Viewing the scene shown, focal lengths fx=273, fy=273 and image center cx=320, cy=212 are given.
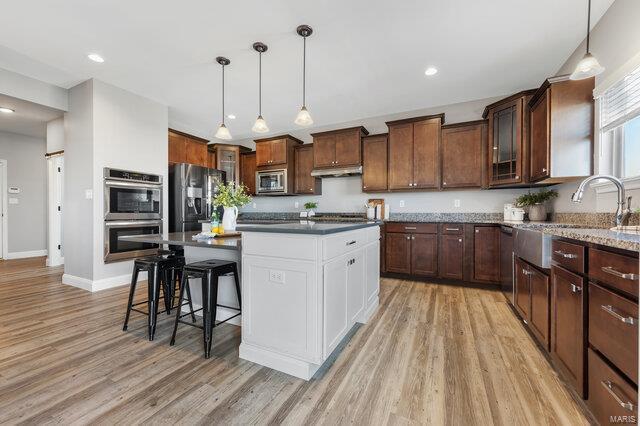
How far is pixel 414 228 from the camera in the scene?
3.91 meters

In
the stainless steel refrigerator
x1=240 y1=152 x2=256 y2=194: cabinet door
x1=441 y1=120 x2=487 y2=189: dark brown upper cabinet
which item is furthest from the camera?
x1=240 y1=152 x2=256 y2=194: cabinet door

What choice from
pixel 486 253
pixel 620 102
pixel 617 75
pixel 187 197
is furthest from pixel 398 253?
pixel 187 197

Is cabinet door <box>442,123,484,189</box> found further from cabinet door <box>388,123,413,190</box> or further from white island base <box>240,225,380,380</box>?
white island base <box>240,225,380,380</box>

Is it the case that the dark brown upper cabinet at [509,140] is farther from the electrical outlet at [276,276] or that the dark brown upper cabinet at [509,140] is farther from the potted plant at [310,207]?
the electrical outlet at [276,276]

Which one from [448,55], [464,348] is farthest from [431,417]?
[448,55]

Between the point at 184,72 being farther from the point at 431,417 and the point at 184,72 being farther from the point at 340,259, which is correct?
the point at 431,417

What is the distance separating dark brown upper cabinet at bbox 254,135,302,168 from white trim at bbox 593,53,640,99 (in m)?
4.09

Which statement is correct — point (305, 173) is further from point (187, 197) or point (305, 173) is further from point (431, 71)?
point (431, 71)

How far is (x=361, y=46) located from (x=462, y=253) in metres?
2.83

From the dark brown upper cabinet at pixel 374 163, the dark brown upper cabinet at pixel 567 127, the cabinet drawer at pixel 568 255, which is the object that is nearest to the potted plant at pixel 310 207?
the dark brown upper cabinet at pixel 374 163

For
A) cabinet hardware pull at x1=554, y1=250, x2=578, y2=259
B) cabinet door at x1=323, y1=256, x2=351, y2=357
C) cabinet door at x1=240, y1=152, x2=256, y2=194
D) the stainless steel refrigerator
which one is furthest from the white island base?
cabinet door at x1=240, y1=152, x2=256, y2=194

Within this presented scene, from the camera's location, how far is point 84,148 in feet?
11.5

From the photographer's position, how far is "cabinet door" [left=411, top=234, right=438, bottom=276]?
381 cm

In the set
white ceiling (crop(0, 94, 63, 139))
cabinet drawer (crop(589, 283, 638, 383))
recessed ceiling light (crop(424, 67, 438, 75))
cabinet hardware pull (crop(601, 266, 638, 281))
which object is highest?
recessed ceiling light (crop(424, 67, 438, 75))
